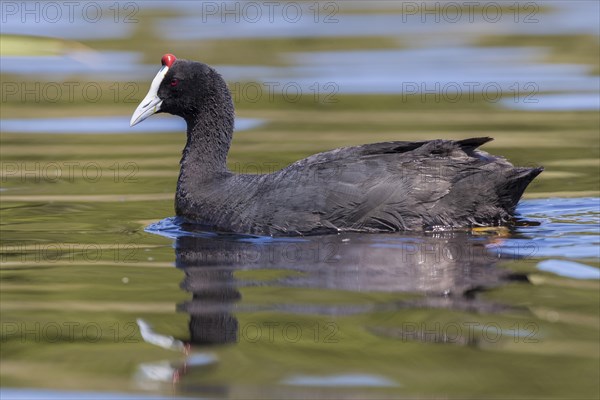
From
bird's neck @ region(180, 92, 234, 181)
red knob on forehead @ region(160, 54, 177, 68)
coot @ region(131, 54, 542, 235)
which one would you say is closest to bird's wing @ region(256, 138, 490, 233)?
coot @ region(131, 54, 542, 235)

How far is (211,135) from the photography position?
34.7ft

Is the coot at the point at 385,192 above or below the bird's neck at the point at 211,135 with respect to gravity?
below

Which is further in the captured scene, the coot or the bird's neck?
the bird's neck

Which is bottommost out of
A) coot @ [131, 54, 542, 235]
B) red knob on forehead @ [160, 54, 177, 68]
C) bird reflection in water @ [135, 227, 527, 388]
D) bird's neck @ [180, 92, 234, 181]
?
bird reflection in water @ [135, 227, 527, 388]

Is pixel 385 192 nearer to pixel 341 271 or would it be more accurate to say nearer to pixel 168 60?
pixel 341 271

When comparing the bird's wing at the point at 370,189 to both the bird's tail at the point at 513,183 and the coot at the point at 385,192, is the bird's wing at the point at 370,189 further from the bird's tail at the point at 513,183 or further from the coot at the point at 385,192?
the bird's tail at the point at 513,183

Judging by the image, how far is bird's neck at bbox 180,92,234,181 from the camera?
10453mm

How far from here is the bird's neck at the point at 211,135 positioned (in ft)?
34.3

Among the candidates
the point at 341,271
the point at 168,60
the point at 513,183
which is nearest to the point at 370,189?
the point at 513,183

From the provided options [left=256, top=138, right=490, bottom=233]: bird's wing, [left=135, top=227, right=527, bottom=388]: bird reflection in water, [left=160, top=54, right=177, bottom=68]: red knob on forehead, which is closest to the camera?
[left=135, top=227, right=527, bottom=388]: bird reflection in water

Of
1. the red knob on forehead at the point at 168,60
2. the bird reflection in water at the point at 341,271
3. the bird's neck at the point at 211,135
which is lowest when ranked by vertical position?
the bird reflection in water at the point at 341,271

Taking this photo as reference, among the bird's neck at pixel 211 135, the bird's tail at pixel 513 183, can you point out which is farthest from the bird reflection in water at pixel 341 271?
the bird's neck at pixel 211 135

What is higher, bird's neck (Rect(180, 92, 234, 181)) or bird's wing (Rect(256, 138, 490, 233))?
bird's neck (Rect(180, 92, 234, 181))

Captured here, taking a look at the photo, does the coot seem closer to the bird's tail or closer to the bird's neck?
the bird's tail
